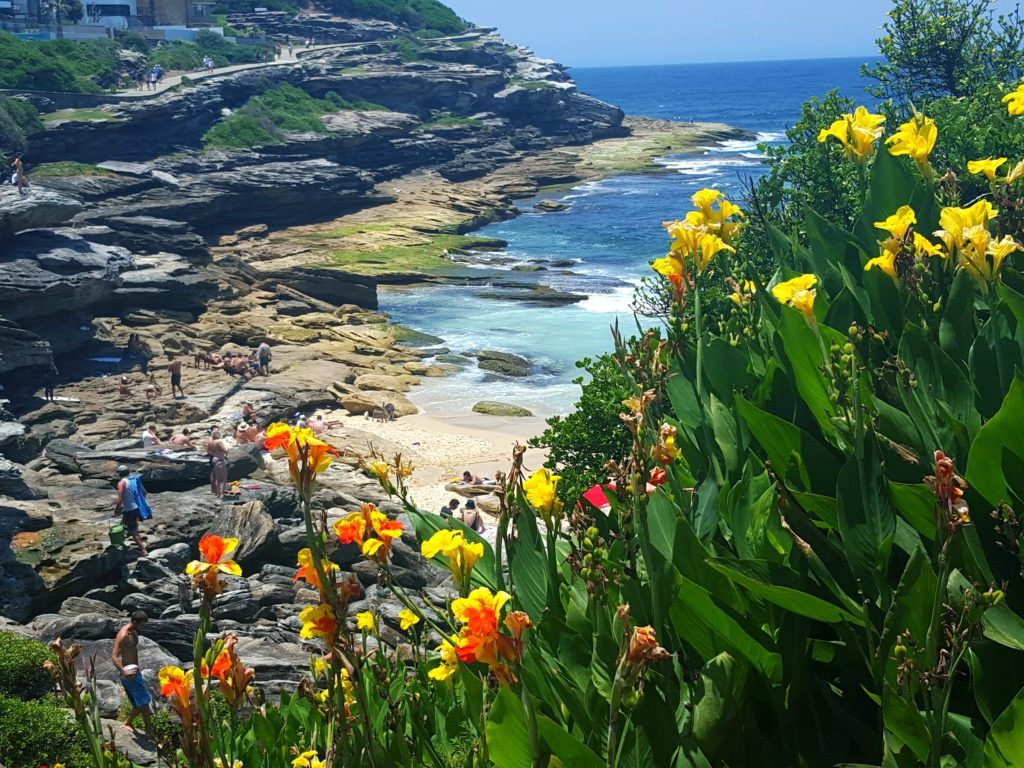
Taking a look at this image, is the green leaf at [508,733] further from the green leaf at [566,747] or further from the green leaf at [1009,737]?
the green leaf at [1009,737]

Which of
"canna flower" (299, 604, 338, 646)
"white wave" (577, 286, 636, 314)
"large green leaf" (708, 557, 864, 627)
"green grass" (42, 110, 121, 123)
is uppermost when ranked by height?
"large green leaf" (708, 557, 864, 627)

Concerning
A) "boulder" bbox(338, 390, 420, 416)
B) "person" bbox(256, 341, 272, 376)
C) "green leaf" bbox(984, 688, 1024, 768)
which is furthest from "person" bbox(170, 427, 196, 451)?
"green leaf" bbox(984, 688, 1024, 768)

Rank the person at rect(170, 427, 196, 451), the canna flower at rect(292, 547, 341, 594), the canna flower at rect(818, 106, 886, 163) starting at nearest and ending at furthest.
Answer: the canna flower at rect(292, 547, 341, 594) → the canna flower at rect(818, 106, 886, 163) → the person at rect(170, 427, 196, 451)

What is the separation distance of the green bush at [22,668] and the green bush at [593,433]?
16.5 ft

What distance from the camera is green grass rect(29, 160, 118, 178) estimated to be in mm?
36719

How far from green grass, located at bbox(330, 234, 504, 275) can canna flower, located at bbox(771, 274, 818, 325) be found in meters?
33.5

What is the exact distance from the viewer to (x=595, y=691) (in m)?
2.77

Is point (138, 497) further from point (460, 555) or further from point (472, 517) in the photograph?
point (460, 555)

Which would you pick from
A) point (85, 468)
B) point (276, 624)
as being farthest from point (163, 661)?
point (85, 468)

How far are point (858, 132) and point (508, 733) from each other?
3.58m

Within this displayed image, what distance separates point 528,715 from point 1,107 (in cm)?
4174

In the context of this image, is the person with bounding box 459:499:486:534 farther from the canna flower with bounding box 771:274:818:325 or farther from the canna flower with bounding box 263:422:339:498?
the canna flower with bounding box 263:422:339:498

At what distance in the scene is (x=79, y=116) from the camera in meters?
41.2

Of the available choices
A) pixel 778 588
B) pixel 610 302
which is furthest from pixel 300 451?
pixel 610 302
